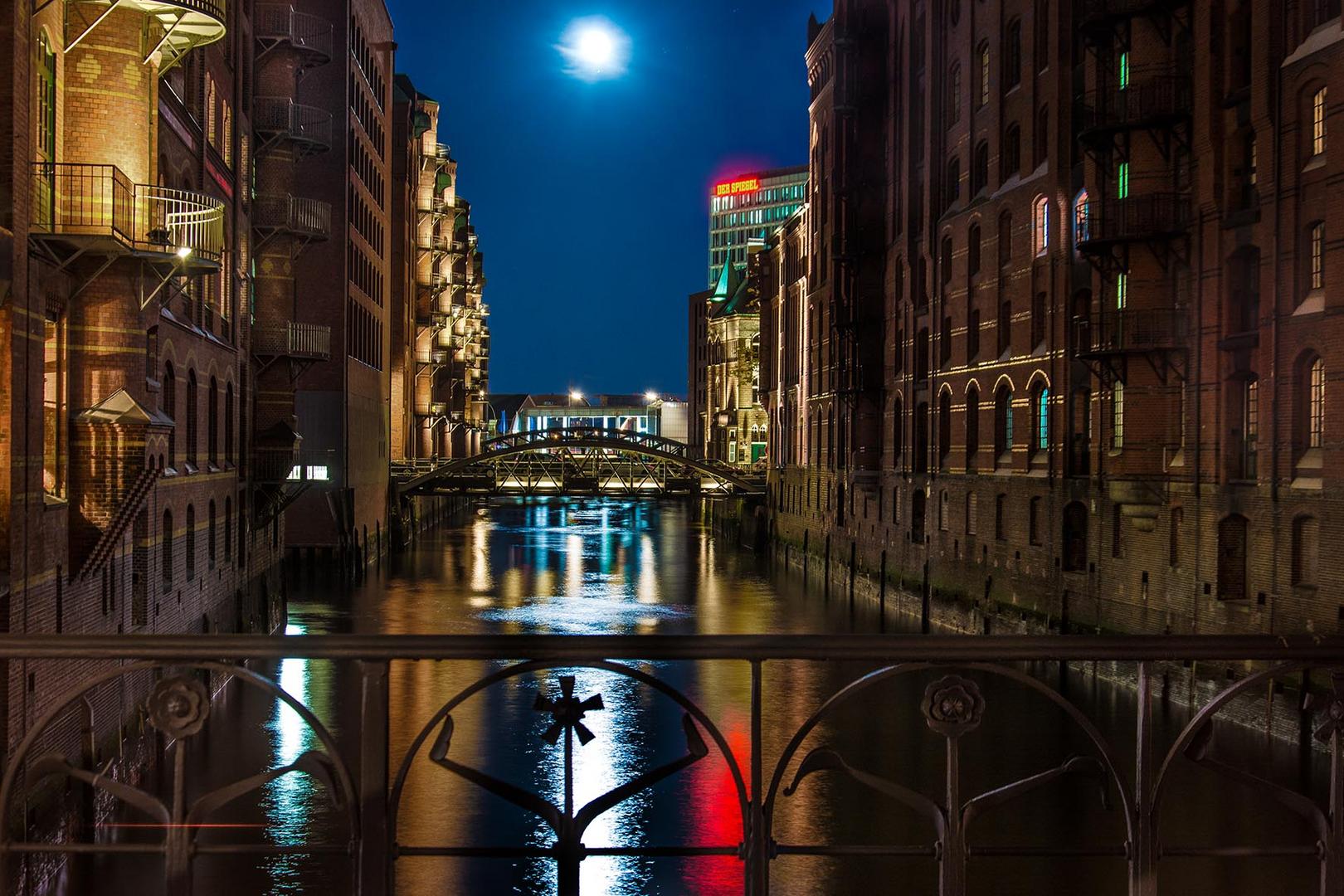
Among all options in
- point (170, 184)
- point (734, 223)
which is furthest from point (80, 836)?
point (734, 223)

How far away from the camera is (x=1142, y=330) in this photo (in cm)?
2562

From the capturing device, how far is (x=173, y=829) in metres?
3.26

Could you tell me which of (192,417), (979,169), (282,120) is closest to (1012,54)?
(979,169)

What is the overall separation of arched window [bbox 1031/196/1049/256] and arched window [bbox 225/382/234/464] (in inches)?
709

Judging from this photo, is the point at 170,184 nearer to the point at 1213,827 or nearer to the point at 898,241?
the point at 1213,827

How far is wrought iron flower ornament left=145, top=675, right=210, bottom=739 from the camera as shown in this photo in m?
3.13

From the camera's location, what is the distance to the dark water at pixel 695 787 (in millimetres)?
15898

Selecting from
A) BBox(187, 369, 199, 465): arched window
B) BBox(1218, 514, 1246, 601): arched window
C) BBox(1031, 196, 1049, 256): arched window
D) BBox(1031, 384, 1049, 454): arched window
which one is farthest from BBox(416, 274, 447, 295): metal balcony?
BBox(1218, 514, 1246, 601): arched window

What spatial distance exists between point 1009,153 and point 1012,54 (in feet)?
7.94

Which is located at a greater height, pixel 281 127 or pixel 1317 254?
pixel 281 127

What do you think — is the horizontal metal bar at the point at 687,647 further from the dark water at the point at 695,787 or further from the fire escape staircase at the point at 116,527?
the fire escape staircase at the point at 116,527

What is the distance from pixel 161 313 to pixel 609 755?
382 inches

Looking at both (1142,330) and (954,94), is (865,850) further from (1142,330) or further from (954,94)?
(954,94)

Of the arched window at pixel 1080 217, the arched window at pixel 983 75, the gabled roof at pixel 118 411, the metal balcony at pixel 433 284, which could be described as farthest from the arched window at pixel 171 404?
the metal balcony at pixel 433 284
